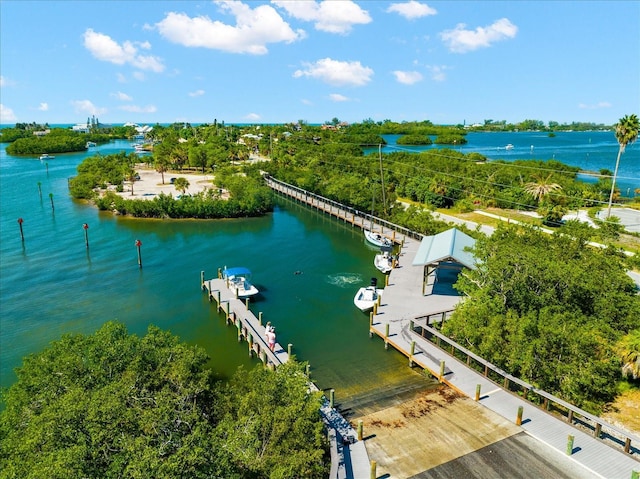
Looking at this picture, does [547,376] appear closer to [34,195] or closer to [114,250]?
[114,250]

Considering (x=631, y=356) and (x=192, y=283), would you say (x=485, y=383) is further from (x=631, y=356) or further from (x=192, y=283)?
(x=192, y=283)

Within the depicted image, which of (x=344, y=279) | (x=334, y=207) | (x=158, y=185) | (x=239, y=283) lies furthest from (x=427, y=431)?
(x=158, y=185)

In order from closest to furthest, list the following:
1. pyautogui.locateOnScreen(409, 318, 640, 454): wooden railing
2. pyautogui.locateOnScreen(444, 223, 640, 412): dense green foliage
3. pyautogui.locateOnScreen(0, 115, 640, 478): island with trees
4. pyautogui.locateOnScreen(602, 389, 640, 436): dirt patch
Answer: pyautogui.locateOnScreen(0, 115, 640, 478): island with trees < pyautogui.locateOnScreen(409, 318, 640, 454): wooden railing < pyautogui.locateOnScreen(602, 389, 640, 436): dirt patch < pyautogui.locateOnScreen(444, 223, 640, 412): dense green foliage

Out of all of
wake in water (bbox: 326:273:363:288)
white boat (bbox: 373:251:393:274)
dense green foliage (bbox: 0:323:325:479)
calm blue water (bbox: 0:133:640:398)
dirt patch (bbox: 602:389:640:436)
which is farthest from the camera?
white boat (bbox: 373:251:393:274)

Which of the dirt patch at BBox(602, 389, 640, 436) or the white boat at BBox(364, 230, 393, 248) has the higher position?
the white boat at BBox(364, 230, 393, 248)

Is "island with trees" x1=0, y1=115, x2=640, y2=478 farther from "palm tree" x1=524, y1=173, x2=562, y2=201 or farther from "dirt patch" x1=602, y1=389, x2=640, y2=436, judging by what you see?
"palm tree" x1=524, y1=173, x2=562, y2=201

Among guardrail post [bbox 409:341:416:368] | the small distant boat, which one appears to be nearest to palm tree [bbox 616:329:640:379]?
guardrail post [bbox 409:341:416:368]

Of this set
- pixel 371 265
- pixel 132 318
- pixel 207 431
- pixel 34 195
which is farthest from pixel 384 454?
pixel 34 195
